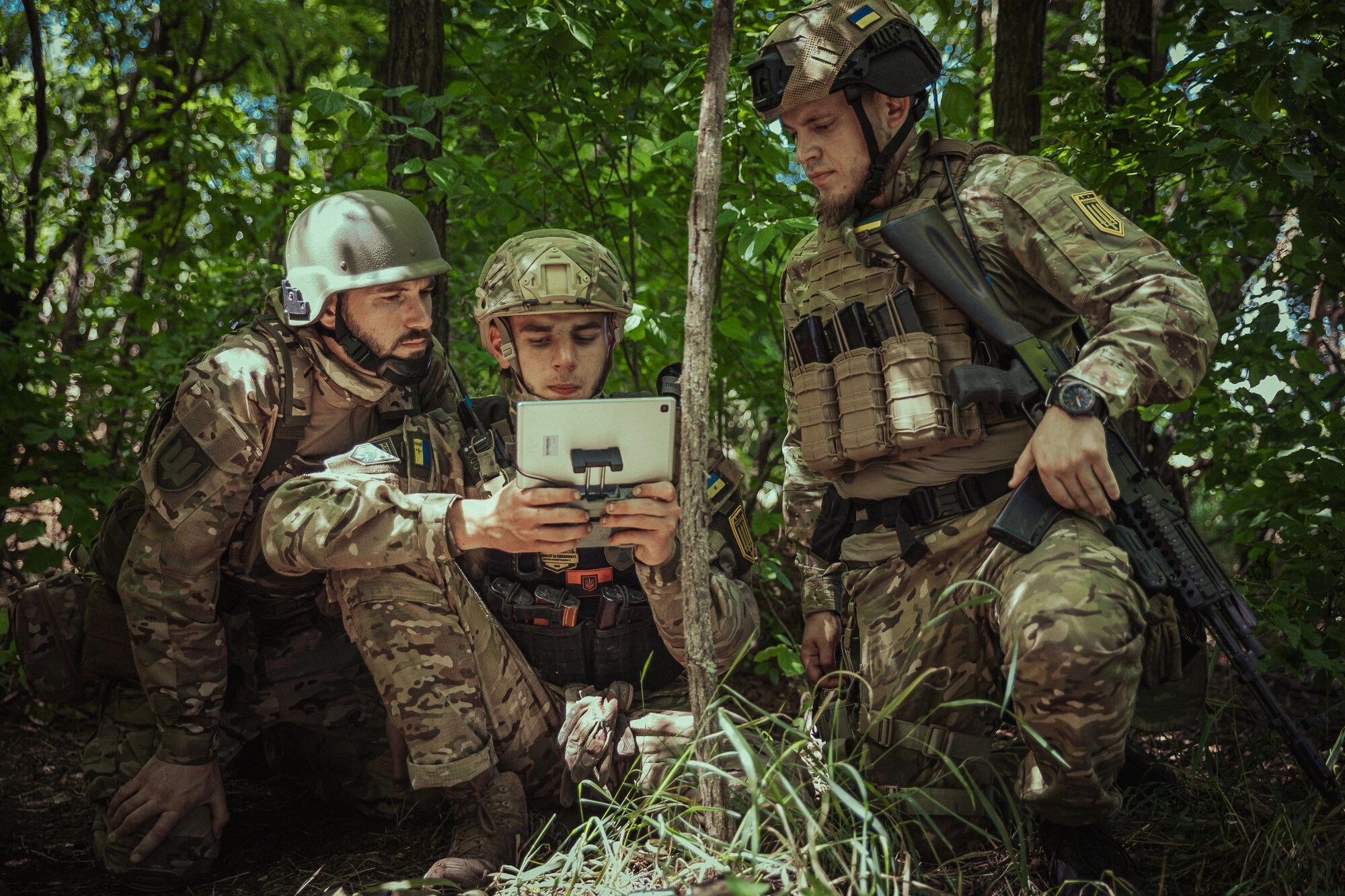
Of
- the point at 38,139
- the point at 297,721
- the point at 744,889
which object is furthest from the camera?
the point at 38,139

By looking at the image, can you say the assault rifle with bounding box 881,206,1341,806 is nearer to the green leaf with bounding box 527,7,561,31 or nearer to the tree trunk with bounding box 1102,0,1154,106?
the green leaf with bounding box 527,7,561,31

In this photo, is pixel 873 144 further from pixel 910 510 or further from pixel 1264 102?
pixel 1264 102

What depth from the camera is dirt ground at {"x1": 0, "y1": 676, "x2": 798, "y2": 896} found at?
2.71m

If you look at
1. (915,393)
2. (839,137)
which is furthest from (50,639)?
(839,137)

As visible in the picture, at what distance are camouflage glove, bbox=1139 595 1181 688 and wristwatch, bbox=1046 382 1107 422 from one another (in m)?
0.56

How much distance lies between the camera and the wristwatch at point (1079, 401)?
2.21 m

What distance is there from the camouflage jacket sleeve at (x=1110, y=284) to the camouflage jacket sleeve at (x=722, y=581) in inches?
41.9

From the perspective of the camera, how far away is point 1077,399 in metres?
2.22

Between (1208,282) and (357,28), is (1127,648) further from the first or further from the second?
(357,28)

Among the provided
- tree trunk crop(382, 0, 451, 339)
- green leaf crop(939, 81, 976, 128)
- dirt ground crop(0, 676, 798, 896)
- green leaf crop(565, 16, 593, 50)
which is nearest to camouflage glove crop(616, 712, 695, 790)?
dirt ground crop(0, 676, 798, 896)

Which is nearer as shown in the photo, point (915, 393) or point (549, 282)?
point (915, 393)

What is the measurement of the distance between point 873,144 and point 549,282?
1052 millimetres

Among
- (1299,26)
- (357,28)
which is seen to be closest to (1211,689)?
(1299,26)

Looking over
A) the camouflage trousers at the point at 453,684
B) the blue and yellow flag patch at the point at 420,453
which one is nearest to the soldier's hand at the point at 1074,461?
the camouflage trousers at the point at 453,684
